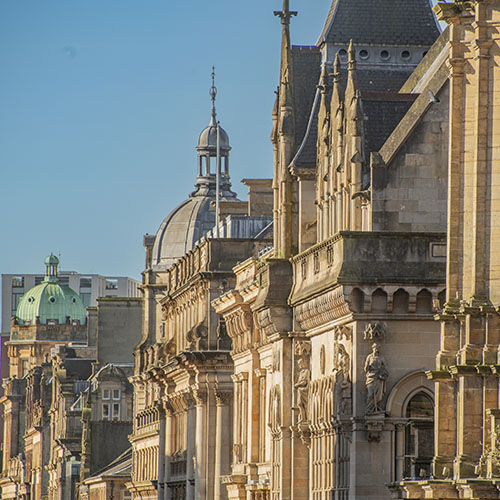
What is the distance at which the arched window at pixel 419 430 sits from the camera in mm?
85625

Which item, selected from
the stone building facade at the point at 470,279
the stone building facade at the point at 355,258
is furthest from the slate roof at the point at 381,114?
the stone building facade at the point at 470,279

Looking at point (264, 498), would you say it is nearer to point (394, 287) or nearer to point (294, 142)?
point (294, 142)

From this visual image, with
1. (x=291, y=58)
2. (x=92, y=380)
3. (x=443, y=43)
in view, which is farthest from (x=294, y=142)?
(x=92, y=380)

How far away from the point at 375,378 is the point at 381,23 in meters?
21.3

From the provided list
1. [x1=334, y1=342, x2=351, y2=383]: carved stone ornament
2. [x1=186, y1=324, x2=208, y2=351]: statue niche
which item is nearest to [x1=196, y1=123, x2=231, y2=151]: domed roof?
[x1=186, y1=324, x2=208, y2=351]: statue niche

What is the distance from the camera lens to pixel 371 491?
86312 mm

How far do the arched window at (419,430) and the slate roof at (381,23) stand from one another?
67.1 ft

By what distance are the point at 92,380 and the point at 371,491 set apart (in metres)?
114

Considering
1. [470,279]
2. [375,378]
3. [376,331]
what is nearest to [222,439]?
[375,378]

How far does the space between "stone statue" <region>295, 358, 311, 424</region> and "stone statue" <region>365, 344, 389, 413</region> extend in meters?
8.78

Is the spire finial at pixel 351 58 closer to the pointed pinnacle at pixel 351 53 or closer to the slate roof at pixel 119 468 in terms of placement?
the pointed pinnacle at pixel 351 53

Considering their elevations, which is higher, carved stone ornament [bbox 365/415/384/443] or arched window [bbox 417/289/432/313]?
arched window [bbox 417/289/432/313]

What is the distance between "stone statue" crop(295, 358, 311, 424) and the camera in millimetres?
95312

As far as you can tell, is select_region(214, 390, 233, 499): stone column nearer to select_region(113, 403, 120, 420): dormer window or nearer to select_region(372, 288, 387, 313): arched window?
select_region(372, 288, 387, 313): arched window
